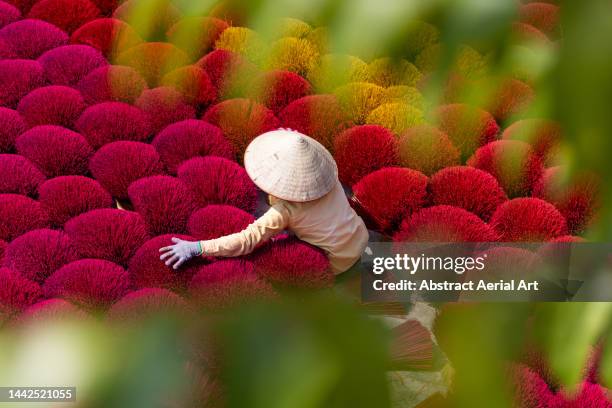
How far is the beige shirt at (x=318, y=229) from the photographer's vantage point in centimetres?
79

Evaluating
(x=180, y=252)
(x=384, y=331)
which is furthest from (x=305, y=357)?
(x=180, y=252)

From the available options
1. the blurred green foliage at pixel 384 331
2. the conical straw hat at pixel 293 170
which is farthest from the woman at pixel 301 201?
the blurred green foliage at pixel 384 331

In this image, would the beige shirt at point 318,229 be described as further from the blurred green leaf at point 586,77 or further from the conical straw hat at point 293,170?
the blurred green leaf at point 586,77

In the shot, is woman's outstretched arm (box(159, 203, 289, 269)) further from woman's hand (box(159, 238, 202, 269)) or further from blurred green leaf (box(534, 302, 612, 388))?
blurred green leaf (box(534, 302, 612, 388))

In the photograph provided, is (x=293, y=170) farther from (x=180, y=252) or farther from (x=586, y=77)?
(x=586, y=77)

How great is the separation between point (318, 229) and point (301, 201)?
38 millimetres

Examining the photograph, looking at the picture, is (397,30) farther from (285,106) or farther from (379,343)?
(285,106)

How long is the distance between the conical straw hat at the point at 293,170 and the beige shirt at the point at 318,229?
0.7 inches

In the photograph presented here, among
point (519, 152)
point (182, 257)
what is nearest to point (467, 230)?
point (182, 257)

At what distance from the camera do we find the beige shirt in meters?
0.79

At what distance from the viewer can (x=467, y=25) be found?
132 millimetres

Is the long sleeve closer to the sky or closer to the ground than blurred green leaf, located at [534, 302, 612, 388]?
closer to the ground

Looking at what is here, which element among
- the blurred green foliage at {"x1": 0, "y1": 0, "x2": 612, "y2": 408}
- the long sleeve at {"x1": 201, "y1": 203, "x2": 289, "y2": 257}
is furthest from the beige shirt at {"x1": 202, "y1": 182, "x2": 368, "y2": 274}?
the blurred green foliage at {"x1": 0, "y1": 0, "x2": 612, "y2": 408}

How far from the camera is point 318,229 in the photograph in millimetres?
833
